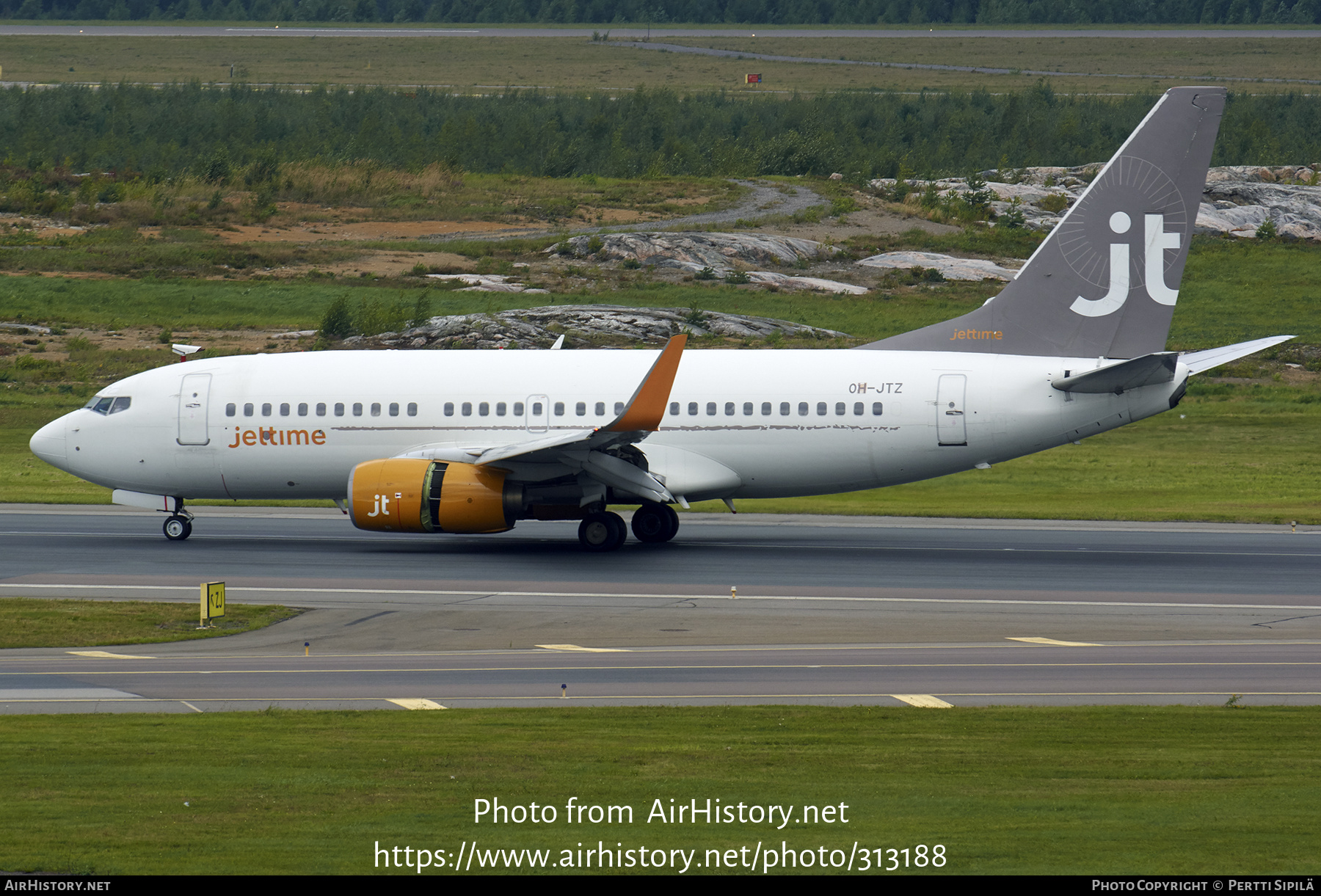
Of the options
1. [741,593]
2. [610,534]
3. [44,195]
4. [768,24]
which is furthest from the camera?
[768,24]

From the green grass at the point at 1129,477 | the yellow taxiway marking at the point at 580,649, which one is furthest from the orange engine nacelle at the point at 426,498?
the green grass at the point at 1129,477

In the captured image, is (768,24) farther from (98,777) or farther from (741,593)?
(98,777)

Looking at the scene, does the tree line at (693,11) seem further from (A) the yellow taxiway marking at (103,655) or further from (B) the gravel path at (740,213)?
(A) the yellow taxiway marking at (103,655)

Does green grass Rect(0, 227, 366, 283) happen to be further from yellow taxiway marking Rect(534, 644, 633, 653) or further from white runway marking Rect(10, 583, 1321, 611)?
yellow taxiway marking Rect(534, 644, 633, 653)

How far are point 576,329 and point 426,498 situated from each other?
32.8 metres

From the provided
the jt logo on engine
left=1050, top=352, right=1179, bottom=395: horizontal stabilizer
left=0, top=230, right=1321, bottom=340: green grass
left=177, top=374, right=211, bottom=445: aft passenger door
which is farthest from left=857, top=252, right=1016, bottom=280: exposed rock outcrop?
left=177, top=374, right=211, bottom=445: aft passenger door

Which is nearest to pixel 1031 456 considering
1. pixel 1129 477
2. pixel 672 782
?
pixel 1129 477

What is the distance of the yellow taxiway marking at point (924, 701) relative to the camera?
18781 millimetres

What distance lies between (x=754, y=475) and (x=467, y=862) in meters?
21.6

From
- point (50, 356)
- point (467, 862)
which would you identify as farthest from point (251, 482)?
point (50, 356)

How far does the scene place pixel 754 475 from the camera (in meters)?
33.3

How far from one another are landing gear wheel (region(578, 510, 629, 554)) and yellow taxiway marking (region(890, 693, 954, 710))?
46.5ft

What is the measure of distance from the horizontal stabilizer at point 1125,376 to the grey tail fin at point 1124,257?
1221 millimetres

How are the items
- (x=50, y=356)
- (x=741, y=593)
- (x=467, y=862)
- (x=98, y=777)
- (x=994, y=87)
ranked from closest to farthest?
(x=467, y=862) < (x=98, y=777) < (x=741, y=593) < (x=50, y=356) < (x=994, y=87)
